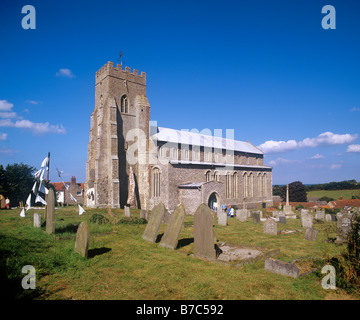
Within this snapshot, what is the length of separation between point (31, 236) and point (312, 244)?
12353 millimetres

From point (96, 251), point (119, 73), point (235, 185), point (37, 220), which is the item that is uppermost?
point (119, 73)

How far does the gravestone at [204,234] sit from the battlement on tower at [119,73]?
2480cm

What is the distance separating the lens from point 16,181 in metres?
31.4

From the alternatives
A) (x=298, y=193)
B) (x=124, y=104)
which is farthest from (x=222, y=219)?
(x=298, y=193)

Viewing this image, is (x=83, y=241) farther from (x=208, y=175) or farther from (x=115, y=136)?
(x=208, y=175)

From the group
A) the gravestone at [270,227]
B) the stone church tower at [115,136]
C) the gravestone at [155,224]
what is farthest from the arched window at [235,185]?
the gravestone at [155,224]

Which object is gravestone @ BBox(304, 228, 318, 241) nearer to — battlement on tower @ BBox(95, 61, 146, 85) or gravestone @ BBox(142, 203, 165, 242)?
gravestone @ BBox(142, 203, 165, 242)

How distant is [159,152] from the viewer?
28.3 metres

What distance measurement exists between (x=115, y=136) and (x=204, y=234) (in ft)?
68.7

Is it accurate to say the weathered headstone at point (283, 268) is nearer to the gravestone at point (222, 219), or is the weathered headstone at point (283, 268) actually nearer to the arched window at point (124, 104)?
the gravestone at point (222, 219)

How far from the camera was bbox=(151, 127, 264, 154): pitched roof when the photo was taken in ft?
99.1

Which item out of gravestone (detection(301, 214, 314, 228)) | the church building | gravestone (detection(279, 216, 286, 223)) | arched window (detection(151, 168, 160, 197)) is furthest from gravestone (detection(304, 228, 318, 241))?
arched window (detection(151, 168, 160, 197))

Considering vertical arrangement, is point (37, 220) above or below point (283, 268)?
above
